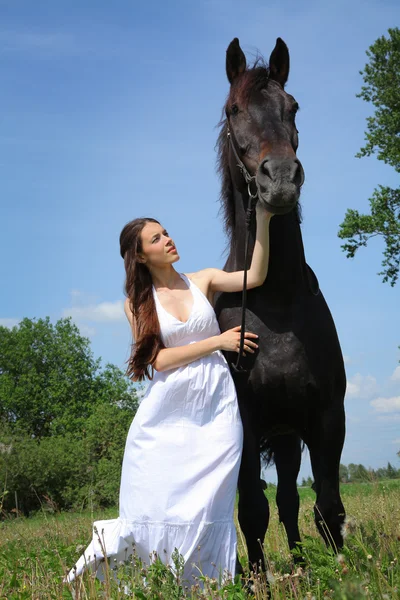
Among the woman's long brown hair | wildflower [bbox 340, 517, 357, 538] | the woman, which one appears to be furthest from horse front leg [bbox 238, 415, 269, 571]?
wildflower [bbox 340, 517, 357, 538]

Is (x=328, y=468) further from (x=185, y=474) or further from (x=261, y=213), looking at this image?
(x=261, y=213)

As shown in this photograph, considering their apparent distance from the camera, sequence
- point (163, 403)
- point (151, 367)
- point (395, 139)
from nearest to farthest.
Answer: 1. point (163, 403)
2. point (151, 367)
3. point (395, 139)

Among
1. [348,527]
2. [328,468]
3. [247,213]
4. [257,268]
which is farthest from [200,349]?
[348,527]

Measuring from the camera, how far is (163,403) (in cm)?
412

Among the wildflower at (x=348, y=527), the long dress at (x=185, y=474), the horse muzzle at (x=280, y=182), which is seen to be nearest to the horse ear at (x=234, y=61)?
the horse muzzle at (x=280, y=182)

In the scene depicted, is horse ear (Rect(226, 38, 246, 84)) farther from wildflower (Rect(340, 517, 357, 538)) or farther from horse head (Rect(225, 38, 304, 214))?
wildflower (Rect(340, 517, 357, 538))

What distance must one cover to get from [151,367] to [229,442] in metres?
0.77

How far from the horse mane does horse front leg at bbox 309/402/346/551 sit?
1335 mm

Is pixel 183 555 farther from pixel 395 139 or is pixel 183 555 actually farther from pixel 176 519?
pixel 395 139

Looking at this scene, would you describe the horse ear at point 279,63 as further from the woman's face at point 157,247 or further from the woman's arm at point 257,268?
the woman's face at point 157,247

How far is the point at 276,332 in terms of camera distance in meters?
4.17

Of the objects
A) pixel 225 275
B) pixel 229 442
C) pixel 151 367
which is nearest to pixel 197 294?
pixel 225 275

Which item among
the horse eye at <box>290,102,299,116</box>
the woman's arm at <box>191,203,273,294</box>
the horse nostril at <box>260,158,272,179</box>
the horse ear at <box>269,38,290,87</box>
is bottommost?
the woman's arm at <box>191,203,273,294</box>

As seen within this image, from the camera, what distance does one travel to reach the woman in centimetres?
392
